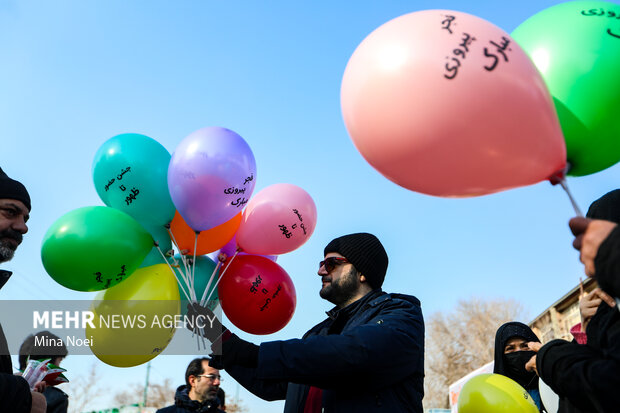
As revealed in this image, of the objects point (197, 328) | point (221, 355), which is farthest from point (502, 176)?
point (197, 328)

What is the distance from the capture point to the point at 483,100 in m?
1.83

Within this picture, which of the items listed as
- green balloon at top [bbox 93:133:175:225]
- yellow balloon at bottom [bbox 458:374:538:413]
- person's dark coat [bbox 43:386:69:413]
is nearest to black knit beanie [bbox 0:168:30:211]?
green balloon at top [bbox 93:133:175:225]

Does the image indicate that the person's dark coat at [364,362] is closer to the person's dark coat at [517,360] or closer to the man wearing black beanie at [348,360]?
the man wearing black beanie at [348,360]

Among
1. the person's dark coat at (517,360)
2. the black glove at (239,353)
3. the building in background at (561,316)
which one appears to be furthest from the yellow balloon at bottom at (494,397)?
the building in background at (561,316)

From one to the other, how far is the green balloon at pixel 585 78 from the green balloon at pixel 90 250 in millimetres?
2406

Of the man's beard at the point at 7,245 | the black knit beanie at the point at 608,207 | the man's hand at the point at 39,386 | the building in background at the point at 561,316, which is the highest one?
the man's beard at the point at 7,245

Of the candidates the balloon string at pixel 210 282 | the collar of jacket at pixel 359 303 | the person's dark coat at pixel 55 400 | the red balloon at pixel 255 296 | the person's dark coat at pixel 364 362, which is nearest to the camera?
the person's dark coat at pixel 364 362

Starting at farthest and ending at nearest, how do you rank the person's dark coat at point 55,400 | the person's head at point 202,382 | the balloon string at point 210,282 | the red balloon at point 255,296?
the person's head at point 202,382, the person's dark coat at point 55,400, the red balloon at point 255,296, the balloon string at point 210,282

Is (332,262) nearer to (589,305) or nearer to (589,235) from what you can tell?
(589,305)

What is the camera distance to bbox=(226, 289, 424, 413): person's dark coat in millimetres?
2234

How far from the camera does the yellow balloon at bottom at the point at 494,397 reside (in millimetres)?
2830

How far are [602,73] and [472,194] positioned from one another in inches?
25.8

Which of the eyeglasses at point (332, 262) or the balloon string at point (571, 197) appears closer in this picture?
the balloon string at point (571, 197)

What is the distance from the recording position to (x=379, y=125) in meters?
1.97
